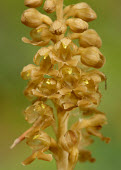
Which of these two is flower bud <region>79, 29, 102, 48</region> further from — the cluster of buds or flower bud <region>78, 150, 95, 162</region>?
flower bud <region>78, 150, 95, 162</region>

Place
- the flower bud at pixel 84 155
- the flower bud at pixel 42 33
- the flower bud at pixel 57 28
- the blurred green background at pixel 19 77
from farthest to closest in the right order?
the blurred green background at pixel 19 77, the flower bud at pixel 84 155, the flower bud at pixel 42 33, the flower bud at pixel 57 28

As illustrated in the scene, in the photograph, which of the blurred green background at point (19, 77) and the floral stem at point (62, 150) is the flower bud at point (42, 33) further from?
the blurred green background at point (19, 77)

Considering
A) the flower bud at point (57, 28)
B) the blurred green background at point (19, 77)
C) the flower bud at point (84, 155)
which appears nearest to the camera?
the flower bud at point (57, 28)

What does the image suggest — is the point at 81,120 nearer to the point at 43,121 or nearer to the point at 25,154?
the point at 43,121

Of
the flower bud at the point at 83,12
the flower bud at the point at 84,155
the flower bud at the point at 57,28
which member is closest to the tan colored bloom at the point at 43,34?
the flower bud at the point at 57,28

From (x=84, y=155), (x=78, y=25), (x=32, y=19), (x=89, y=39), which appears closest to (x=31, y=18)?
(x=32, y=19)
